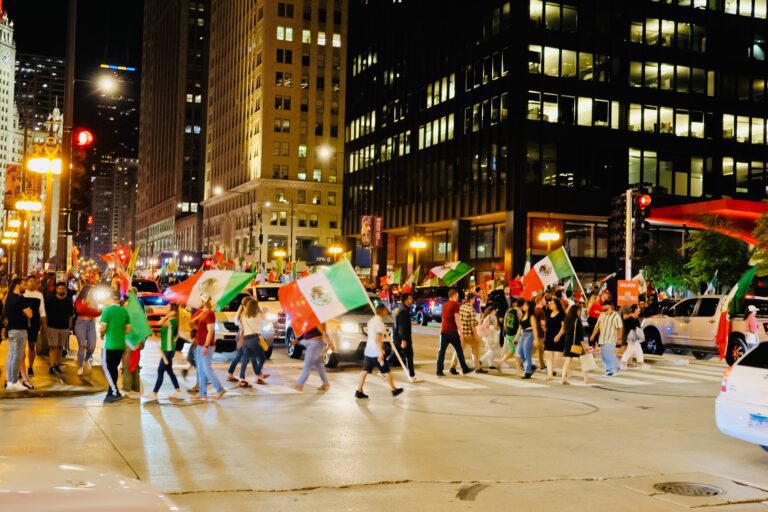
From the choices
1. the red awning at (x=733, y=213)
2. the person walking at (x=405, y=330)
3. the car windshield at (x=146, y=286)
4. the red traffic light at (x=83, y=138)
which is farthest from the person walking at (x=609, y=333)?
the red awning at (x=733, y=213)

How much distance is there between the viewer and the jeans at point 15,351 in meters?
13.1

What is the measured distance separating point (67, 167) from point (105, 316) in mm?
5755

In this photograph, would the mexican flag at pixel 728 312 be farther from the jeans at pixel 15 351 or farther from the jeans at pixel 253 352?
the jeans at pixel 15 351

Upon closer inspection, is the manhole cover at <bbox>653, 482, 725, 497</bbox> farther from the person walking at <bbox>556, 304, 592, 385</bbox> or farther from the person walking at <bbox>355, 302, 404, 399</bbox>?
the person walking at <bbox>556, 304, 592, 385</bbox>

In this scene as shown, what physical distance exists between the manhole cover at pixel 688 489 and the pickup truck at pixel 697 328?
13.4 metres

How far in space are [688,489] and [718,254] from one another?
33.4m

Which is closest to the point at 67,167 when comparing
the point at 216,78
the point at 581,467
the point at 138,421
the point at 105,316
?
the point at 105,316

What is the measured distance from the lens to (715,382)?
1759 centimetres

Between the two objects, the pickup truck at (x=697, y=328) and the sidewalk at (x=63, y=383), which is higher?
the pickup truck at (x=697, y=328)

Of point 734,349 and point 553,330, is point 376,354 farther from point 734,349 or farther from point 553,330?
point 734,349

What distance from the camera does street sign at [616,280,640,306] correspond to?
76.3ft

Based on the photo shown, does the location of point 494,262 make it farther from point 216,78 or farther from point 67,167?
point 216,78

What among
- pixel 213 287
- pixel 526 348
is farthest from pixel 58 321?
pixel 526 348

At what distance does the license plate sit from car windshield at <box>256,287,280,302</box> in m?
16.0
